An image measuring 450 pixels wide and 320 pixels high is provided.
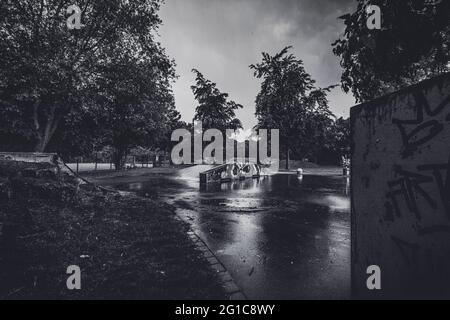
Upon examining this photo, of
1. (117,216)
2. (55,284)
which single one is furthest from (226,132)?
(55,284)

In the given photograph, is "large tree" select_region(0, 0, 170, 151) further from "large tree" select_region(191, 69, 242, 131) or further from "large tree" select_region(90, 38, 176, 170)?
"large tree" select_region(191, 69, 242, 131)

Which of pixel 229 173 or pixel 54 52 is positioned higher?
pixel 54 52

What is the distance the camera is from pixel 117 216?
7.96 metres

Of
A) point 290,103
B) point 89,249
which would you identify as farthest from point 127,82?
point 290,103

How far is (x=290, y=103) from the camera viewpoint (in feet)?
135

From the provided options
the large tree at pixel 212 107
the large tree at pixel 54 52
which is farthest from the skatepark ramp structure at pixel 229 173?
the large tree at pixel 212 107

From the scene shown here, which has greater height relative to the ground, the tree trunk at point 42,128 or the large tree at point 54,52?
the large tree at point 54,52

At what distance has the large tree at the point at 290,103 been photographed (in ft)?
135

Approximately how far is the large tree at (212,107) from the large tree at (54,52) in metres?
41.7

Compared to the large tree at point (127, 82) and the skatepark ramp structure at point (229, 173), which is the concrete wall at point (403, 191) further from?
the large tree at point (127, 82)

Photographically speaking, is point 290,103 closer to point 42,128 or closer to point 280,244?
point 42,128

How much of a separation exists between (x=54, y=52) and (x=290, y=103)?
3036cm

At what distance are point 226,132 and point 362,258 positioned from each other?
5954cm

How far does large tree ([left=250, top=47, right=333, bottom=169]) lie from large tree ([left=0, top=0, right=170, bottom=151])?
2291 cm
